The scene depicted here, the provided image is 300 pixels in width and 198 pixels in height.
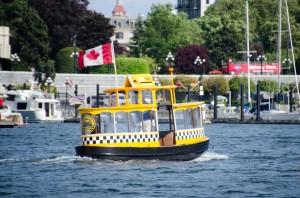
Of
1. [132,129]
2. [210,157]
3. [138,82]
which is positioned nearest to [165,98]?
[138,82]

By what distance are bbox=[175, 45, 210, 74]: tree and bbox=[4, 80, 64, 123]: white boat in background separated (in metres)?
47.3

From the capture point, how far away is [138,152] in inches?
1849

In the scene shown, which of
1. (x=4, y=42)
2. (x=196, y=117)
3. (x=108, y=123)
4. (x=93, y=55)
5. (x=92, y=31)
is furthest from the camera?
(x=92, y=31)

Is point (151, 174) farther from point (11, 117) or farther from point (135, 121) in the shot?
point (11, 117)

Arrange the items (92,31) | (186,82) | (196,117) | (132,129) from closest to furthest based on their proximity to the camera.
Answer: (132,129)
(196,117)
(186,82)
(92,31)

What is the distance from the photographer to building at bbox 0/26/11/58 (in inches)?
5138

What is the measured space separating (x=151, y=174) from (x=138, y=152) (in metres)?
3.27

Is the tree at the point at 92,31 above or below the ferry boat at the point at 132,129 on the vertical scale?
above

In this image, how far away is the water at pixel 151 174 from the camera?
130 feet

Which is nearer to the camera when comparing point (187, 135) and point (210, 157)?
point (187, 135)

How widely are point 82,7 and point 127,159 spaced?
383 feet

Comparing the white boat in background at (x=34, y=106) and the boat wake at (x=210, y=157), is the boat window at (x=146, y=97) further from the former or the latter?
the white boat in background at (x=34, y=106)

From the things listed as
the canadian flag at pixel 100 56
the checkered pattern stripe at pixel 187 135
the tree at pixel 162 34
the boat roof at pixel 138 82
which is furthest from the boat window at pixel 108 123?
the tree at pixel 162 34

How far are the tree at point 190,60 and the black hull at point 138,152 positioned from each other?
10287 centimetres
